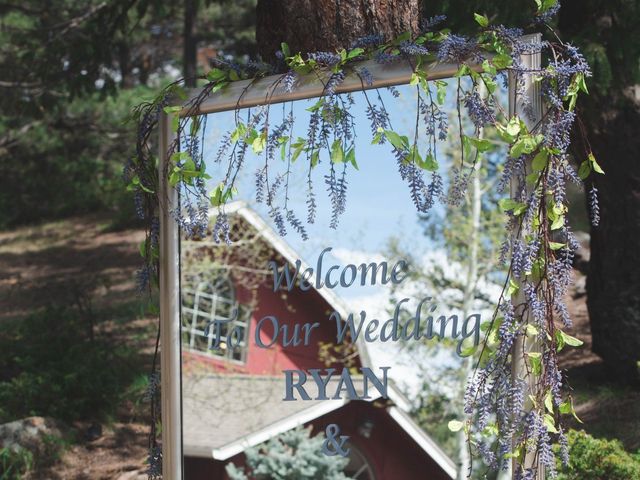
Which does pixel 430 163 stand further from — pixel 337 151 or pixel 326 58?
pixel 326 58

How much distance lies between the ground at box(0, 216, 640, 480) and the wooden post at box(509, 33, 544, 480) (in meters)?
1.61

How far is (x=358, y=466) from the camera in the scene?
150 inches

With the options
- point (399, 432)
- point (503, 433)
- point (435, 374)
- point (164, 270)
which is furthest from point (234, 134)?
point (435, 374)

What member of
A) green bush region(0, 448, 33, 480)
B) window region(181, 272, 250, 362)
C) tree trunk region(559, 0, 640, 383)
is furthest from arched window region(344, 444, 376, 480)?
window region(181, 272, 250, 362)

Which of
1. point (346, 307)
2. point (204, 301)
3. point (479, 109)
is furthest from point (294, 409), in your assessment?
point (204, 301)

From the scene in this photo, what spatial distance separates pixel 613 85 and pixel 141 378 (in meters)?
5.20

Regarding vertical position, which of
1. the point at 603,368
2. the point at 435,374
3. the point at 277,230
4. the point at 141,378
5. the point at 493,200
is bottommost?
the point at 141,378

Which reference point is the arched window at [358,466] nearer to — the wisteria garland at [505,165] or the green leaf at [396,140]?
the wisteria garland at [505,165]

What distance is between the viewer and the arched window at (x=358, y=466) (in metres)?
3.76

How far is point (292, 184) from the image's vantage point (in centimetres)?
331

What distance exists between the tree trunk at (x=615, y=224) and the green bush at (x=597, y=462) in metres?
2.22

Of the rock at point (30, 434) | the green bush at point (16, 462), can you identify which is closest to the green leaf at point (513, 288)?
the green bush at point (16, 462)

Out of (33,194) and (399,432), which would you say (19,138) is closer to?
(33,194)

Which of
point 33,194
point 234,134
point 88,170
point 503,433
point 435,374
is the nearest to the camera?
point 503,433
